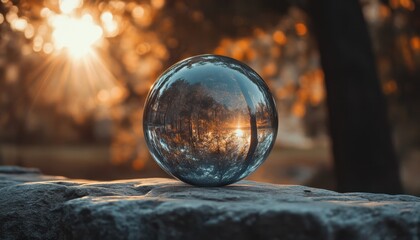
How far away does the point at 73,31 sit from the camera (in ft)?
27.2

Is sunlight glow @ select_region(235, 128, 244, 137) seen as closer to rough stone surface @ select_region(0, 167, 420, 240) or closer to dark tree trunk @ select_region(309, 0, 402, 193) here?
rough stone surface @ select_region(0, 167, 420, 240)

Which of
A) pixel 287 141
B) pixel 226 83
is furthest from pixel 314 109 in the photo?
pixel 226 83

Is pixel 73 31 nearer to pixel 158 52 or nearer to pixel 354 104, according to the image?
pixel 158 52

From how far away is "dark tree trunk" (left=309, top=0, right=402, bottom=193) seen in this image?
7.66m

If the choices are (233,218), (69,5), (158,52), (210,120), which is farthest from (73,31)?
(233,218)

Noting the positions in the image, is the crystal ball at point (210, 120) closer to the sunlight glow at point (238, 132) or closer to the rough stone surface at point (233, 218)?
the sunlight glow at point (238, 132)

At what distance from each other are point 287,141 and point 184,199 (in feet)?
57.8

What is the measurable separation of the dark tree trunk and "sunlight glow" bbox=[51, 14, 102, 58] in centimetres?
330

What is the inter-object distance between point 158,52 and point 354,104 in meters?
3.69

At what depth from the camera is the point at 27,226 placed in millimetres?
3963

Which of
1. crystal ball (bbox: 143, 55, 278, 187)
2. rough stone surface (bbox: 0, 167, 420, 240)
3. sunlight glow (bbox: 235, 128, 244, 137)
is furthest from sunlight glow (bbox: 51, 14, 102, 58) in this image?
rough stone surface (bbox: 0, 167, 420, 240)

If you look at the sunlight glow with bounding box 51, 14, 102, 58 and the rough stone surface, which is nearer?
the rough stone surface

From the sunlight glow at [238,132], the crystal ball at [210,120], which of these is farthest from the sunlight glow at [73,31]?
the sunlight glow at [238,132]

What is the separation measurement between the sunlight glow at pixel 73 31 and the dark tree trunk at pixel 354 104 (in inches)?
130
